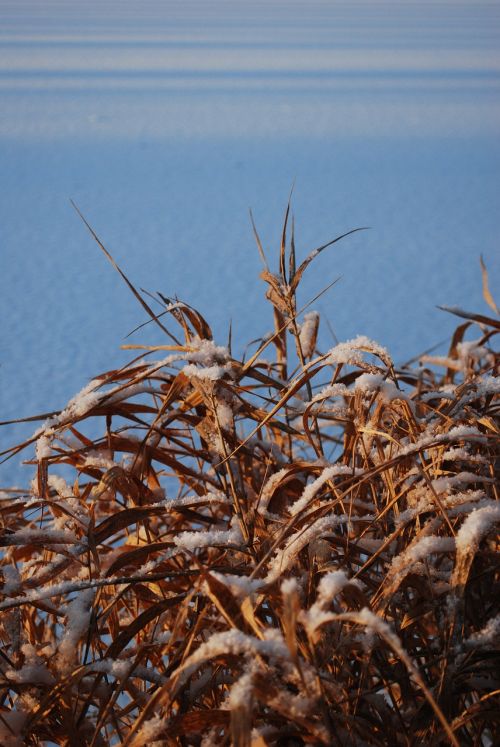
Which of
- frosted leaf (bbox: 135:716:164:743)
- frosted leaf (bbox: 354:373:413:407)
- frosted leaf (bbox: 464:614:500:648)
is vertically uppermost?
frosted leaf (bbox: 354:373:413:407)

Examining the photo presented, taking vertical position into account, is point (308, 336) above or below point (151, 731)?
above

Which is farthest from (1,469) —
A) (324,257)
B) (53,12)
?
(53,12)

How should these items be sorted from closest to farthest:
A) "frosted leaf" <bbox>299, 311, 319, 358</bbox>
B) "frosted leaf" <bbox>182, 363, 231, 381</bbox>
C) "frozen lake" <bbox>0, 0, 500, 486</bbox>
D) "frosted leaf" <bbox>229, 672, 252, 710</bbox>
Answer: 1. "frosted leaf" <bbox>229, 672, 252, 710</bbox>
2. "frosted leaf" <bbox>182, 363, 231, 381</bbox>
3. "frosted leaf" <bbox>299, 311, 319, 358</bbox>
4. "frozen lake" <bbox>0, 0, 500, 486</bbox>

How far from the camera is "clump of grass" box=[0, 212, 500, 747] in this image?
10.7 inches

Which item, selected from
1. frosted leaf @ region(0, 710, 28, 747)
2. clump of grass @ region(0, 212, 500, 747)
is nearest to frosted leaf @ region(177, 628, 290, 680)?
clump of grass @ region(0, 212, 500, 747)

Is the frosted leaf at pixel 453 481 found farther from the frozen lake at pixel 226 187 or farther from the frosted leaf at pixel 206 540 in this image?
the frozen lake at pixel 226 187

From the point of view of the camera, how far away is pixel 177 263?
203cm

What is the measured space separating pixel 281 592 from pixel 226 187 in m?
2.46

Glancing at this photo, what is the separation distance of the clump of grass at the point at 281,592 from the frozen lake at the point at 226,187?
143 millimetres

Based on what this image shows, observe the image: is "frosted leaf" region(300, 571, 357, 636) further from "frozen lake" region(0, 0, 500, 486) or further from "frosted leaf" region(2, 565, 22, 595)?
"frozen lake" region(0, 0, 500, 486)

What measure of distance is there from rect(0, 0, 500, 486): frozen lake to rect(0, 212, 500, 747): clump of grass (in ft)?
0.47

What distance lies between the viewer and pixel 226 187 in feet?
8.64

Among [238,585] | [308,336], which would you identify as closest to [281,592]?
[238,585]

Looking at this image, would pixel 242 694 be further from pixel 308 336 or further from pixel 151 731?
pixel 308 336
